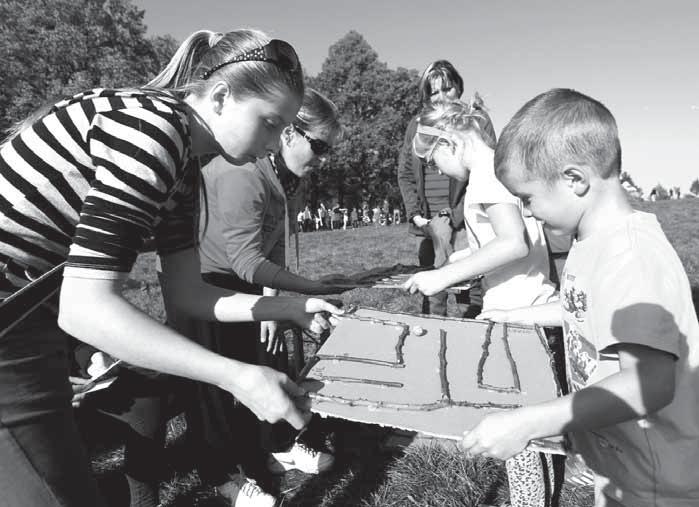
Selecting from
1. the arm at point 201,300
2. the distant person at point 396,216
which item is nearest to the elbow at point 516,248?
the arm at point 201,300

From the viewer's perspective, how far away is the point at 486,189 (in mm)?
2443

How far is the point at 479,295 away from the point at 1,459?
10.1 feet

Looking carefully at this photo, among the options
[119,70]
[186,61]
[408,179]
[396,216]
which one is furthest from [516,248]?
[396,216]

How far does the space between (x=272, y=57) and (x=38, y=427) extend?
4.02 feet

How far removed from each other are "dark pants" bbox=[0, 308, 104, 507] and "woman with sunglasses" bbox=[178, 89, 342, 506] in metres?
1.18

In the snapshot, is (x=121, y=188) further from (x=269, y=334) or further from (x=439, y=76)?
(x=439, y=76)

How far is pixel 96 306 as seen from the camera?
3.85ft

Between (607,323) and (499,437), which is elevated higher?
(607,323)

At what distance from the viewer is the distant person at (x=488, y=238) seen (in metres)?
2.35

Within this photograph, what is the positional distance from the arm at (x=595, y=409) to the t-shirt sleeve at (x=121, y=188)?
3.08 ft


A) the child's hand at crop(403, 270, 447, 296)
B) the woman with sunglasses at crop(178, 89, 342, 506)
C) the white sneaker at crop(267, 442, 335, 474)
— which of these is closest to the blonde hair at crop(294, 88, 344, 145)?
the woman with sunglasses at crop(178, 89, 342, 506)

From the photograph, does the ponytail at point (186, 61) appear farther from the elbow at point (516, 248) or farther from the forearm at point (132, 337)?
the elbow at point (516, 248)

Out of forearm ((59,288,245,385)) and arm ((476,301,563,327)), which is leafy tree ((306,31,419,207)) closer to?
arm ((476,301,563,327))

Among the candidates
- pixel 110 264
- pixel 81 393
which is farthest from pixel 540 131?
pixel 81 393
